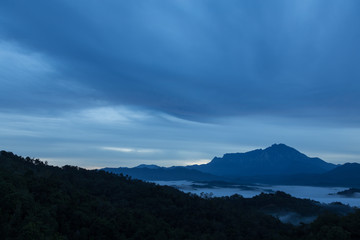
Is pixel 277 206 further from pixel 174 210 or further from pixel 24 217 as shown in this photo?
pixel 24 217

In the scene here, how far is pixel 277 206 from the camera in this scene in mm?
180125

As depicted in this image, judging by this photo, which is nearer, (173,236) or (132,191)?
(173,236)

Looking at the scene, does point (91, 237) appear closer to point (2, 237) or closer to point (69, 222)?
point (69, 222)

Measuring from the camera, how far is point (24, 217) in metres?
39.3

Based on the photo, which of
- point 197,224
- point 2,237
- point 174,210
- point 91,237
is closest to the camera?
point 2,237

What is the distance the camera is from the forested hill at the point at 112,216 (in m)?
39.7

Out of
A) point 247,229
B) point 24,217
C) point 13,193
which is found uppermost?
point 13,193

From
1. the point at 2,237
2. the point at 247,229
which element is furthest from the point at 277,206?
the point at 2,237

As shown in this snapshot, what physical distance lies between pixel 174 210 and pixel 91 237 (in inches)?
1677

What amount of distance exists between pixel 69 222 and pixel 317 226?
41378 millimetres

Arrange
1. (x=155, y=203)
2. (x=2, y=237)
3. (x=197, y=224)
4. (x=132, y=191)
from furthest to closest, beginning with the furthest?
1. (x=132, y=191)
2. (x=155, y=203)
3. (x=197, y=224)
4. (x=2, y=237)

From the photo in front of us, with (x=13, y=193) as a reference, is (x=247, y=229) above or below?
below

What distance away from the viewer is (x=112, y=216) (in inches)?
2323

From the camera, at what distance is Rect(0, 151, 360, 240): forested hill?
39.7 m
